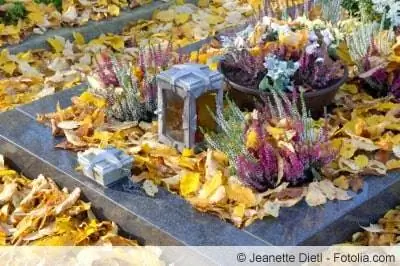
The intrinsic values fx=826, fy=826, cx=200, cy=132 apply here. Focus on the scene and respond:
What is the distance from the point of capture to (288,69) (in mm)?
3594

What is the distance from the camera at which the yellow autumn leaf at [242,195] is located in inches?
120

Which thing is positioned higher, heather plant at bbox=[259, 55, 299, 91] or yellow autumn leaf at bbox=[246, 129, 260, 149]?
heather plant at bbox=[259, 55, 299, 91]

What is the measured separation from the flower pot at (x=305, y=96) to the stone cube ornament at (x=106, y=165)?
0.66m

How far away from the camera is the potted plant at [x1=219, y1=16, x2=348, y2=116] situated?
11.8 ft

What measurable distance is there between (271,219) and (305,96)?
0.76m

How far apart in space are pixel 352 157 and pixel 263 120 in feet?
1.27

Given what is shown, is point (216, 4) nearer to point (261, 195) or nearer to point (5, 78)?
point (5, 78)

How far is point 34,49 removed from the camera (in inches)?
195

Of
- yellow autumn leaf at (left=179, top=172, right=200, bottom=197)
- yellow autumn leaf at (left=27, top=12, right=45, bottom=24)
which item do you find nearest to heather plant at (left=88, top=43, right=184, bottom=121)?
yellow autumn leaf at (left=179, top=172, right=200, bottom=197)

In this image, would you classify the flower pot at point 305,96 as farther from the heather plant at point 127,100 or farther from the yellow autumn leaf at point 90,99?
the yellow autumn leaf at point 90,99

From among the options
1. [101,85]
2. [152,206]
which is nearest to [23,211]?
[152,206]

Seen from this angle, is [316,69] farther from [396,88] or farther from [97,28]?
[97,28]

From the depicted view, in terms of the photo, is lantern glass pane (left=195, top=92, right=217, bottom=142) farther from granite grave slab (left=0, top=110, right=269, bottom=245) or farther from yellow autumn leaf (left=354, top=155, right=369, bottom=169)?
yellow autumn leaf (left=354, top=155, right=369, bottom=169)

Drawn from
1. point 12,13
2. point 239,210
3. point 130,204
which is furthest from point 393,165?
point 12,13
